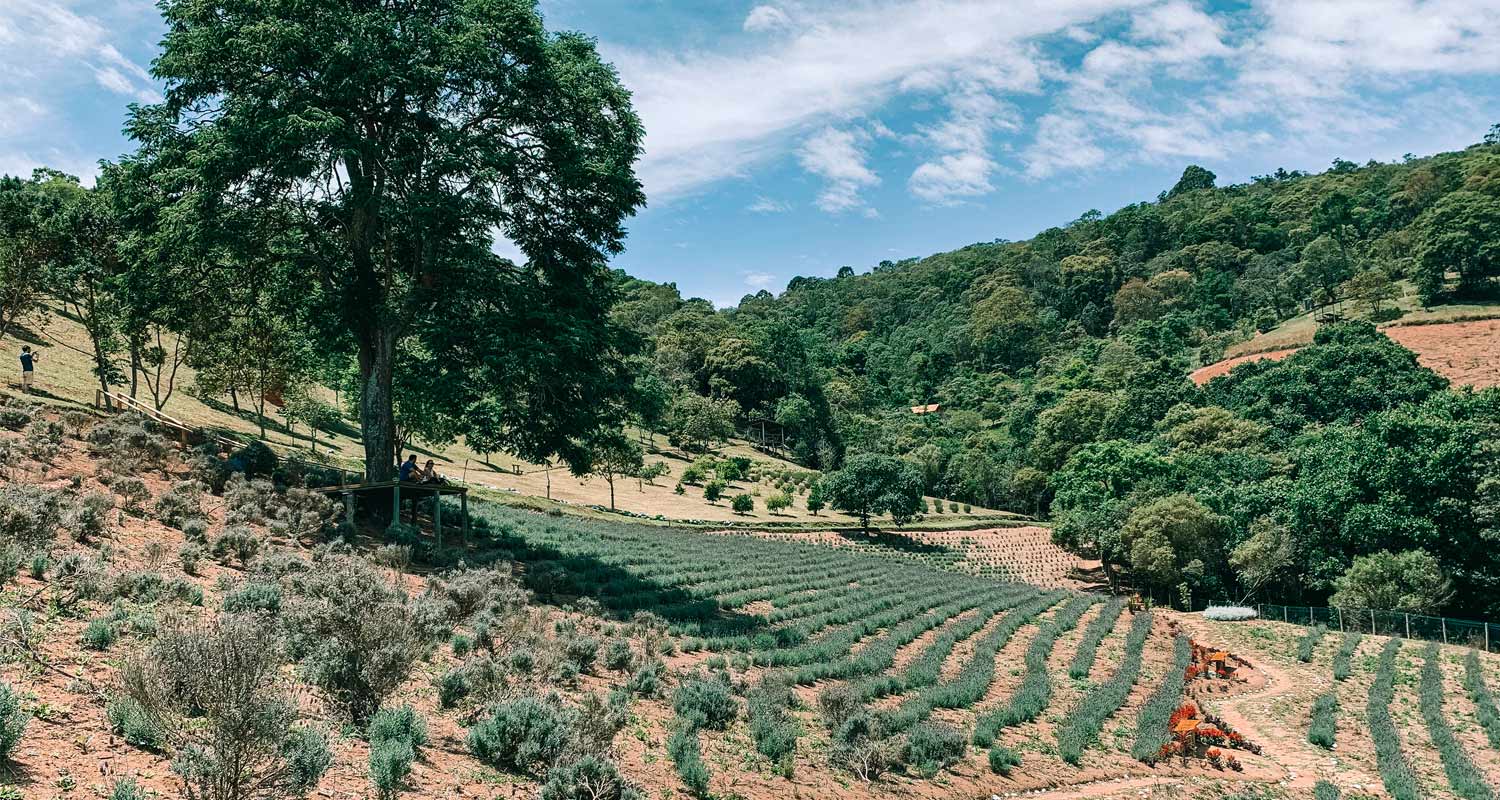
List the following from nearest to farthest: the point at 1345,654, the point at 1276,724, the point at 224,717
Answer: the point at 224,717 < the point at 1276,724 < the point at 1345,654

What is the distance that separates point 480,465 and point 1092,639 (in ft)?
144

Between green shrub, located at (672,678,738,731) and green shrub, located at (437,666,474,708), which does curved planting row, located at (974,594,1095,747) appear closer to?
green shrub, located at (672,678,738,731)

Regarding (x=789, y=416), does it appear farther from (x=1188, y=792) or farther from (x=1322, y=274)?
(x=1188, y=792)

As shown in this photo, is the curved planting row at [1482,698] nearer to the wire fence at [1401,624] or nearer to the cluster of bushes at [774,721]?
the wire fence at [1401,624]

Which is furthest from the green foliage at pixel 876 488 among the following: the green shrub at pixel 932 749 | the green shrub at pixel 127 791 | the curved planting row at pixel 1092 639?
the green shrub at pixel 127 791

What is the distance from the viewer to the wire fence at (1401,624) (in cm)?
3119

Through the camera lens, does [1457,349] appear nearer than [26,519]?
No

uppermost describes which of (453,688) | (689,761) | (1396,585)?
(453,688)

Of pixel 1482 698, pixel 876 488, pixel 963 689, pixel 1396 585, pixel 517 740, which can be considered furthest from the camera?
pixel 876 488

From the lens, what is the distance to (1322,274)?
111 m

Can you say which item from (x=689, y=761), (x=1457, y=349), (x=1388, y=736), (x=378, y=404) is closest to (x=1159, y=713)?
(x=1388, y=736)

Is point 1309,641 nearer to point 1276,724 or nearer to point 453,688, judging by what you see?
point 1276,724

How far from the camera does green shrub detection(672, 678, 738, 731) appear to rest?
12.9m

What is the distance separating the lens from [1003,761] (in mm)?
14477
